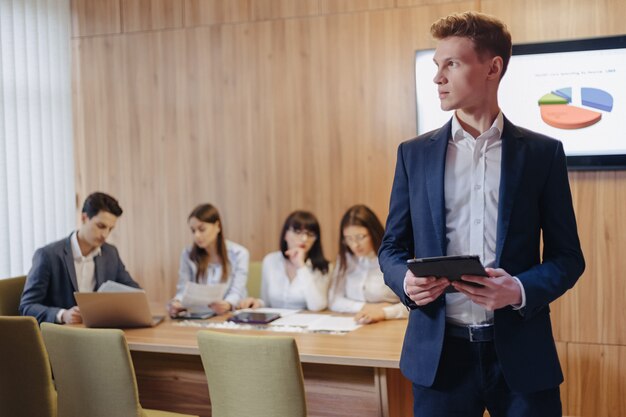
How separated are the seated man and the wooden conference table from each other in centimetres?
53

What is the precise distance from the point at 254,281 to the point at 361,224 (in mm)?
971

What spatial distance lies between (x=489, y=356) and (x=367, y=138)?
3246 millimetres

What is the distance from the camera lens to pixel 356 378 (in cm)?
306

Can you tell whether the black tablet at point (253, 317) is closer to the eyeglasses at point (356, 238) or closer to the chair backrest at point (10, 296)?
the eyeglasses at point (356, 238)

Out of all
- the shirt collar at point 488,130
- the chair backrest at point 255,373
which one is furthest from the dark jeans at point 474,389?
the chair backrest at point 255,373

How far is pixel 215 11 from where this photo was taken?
5.31m

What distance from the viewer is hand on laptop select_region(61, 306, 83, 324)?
3840mm

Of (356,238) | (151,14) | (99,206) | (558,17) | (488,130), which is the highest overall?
(151,14)

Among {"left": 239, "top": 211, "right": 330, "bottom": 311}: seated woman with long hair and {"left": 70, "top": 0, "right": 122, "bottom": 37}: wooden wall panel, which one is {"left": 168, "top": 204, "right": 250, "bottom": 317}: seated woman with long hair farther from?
{"left": 70, "top": 0, "right": 122, "bottom": 37}: wooden wall panel

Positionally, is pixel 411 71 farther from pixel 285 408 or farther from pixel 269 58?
pixel 285 408

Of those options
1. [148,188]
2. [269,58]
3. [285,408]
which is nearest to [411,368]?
[285,408]

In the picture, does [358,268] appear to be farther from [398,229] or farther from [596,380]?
[398,229]

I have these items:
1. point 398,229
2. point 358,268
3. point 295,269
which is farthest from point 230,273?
point 398,229

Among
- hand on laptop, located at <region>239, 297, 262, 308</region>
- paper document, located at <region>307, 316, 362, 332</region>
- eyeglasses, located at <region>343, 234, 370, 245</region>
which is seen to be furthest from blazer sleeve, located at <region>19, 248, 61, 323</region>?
eyeglasses, located at <region>343, 234, 370, 245</region>
